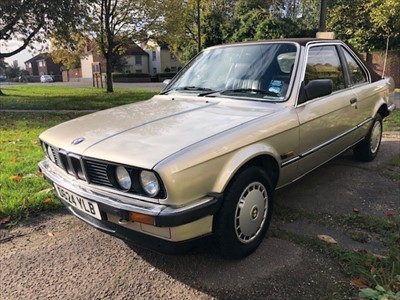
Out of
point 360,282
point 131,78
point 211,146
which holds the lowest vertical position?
point 131,78

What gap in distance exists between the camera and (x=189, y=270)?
9.05 ft

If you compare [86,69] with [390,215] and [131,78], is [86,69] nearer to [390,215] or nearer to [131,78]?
[131,78]

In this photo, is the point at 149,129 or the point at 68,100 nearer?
the point at 149,129

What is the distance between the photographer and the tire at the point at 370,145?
504 cm

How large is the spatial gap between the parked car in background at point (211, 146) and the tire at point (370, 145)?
0.85 m

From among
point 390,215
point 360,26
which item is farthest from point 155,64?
point 390,215

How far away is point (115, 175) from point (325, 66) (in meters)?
2.72

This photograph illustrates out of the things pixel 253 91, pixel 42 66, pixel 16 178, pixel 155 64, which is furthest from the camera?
pixel 42 66

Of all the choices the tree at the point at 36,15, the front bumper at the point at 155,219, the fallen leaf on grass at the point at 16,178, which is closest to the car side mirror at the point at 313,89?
the front bumper at the point at 155,219

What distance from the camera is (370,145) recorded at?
16.8 feet

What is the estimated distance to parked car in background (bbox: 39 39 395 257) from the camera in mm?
2295

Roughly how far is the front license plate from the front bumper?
1.5 inches

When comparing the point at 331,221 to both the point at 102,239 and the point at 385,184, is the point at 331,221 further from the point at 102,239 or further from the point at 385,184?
the point at 102,239

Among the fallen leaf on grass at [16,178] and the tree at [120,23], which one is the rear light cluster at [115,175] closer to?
the fallen leaf on grass at [16,178]
